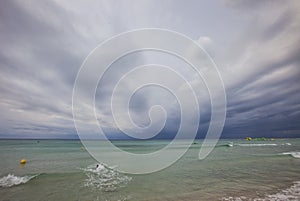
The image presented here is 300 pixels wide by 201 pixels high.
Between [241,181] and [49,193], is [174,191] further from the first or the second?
[49,193]

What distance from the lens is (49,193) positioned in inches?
338

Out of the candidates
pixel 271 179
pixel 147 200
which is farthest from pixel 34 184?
pixel 271 179

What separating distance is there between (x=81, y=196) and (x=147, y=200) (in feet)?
11.6

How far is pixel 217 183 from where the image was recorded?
9.72 metres

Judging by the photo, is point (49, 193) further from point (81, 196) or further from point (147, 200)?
point (147, 200)

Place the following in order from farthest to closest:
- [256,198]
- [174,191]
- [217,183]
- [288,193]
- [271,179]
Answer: [271,179], [217,183], [174,191], [288,193], [256,198]

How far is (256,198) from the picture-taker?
7.19 m

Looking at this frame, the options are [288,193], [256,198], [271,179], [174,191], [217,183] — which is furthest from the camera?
[271,179]

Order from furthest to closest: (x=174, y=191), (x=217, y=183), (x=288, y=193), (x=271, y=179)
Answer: (x=271, y=179) < (x=217, y=183) < (x=174, y=191) < (x=288, y=193)

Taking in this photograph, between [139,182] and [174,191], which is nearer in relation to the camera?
[174,191]

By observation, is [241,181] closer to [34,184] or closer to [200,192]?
[200,192]

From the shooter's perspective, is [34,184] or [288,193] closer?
[288,193]

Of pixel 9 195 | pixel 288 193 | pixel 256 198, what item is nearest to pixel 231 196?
pixel 256 198

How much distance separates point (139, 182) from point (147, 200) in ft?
10.5
